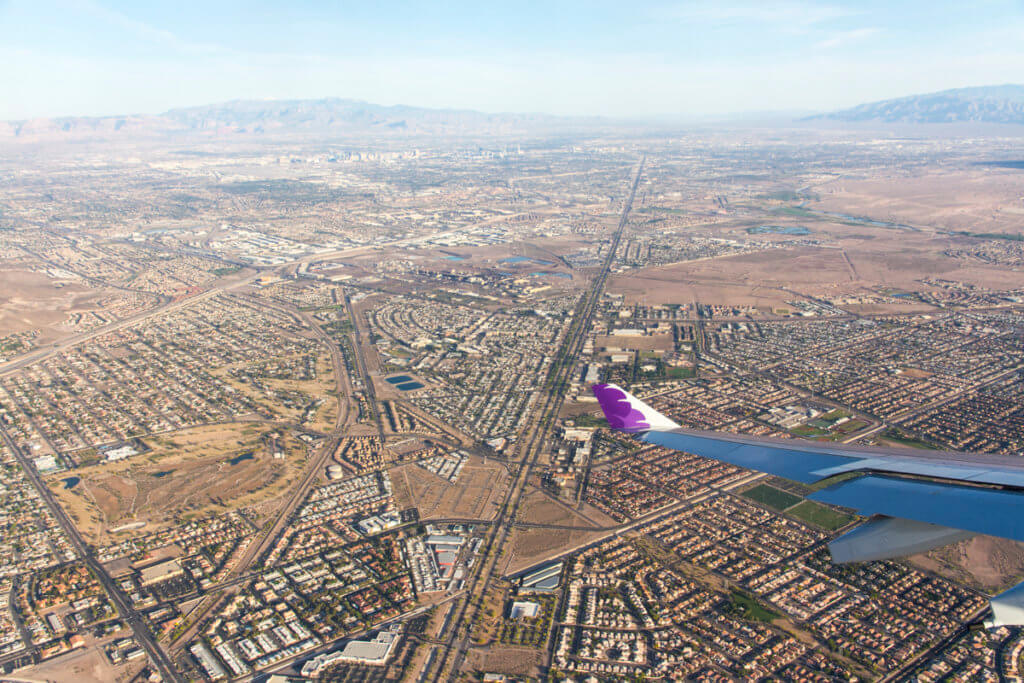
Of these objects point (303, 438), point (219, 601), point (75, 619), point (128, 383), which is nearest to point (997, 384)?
point (303, 438)

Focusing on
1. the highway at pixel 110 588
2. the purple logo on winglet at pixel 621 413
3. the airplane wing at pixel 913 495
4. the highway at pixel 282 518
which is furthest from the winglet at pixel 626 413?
the highway at pixel 282 518

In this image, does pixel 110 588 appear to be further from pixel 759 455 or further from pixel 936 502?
pixel 936 502

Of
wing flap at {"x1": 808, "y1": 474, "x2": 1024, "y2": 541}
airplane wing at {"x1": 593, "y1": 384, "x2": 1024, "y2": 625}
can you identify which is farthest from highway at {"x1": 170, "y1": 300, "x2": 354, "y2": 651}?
wing flap at {"x1": 808, "y1": 474, "x2": 1024, "y2": 541}

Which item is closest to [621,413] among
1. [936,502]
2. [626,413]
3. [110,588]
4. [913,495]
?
[626,413]

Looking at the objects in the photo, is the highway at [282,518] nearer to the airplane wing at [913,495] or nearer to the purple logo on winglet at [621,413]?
the purple logo on winglet at [621,413]

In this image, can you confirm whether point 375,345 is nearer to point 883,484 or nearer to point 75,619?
point 75,619

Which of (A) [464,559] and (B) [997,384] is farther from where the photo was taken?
(B) [997,384]
